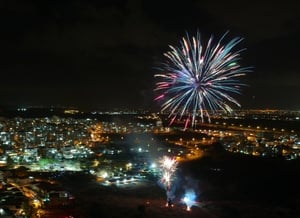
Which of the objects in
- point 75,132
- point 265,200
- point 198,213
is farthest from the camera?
point 75,132

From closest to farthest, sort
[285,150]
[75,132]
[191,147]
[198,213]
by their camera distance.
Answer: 1. [198,213]
2. [285,150]
3. [191,147]
4. [75,132]

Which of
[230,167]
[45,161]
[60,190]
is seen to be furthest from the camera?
[45,161]

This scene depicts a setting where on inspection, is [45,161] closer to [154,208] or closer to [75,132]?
[154,208]

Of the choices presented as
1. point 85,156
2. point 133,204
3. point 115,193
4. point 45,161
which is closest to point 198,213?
point 133,204

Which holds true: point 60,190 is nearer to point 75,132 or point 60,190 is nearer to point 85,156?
point 85,156

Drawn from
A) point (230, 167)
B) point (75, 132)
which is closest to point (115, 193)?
point (230, 167)

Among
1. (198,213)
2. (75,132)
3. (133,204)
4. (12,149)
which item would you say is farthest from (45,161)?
(75,132)

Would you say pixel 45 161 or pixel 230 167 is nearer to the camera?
pixel 230 167

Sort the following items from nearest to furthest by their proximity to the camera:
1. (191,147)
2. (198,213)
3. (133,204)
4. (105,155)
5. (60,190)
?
(198,213) → (133,204) → (60,190) → (105,155) → (191,147)

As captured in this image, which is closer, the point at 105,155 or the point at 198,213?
the point at 198,213
